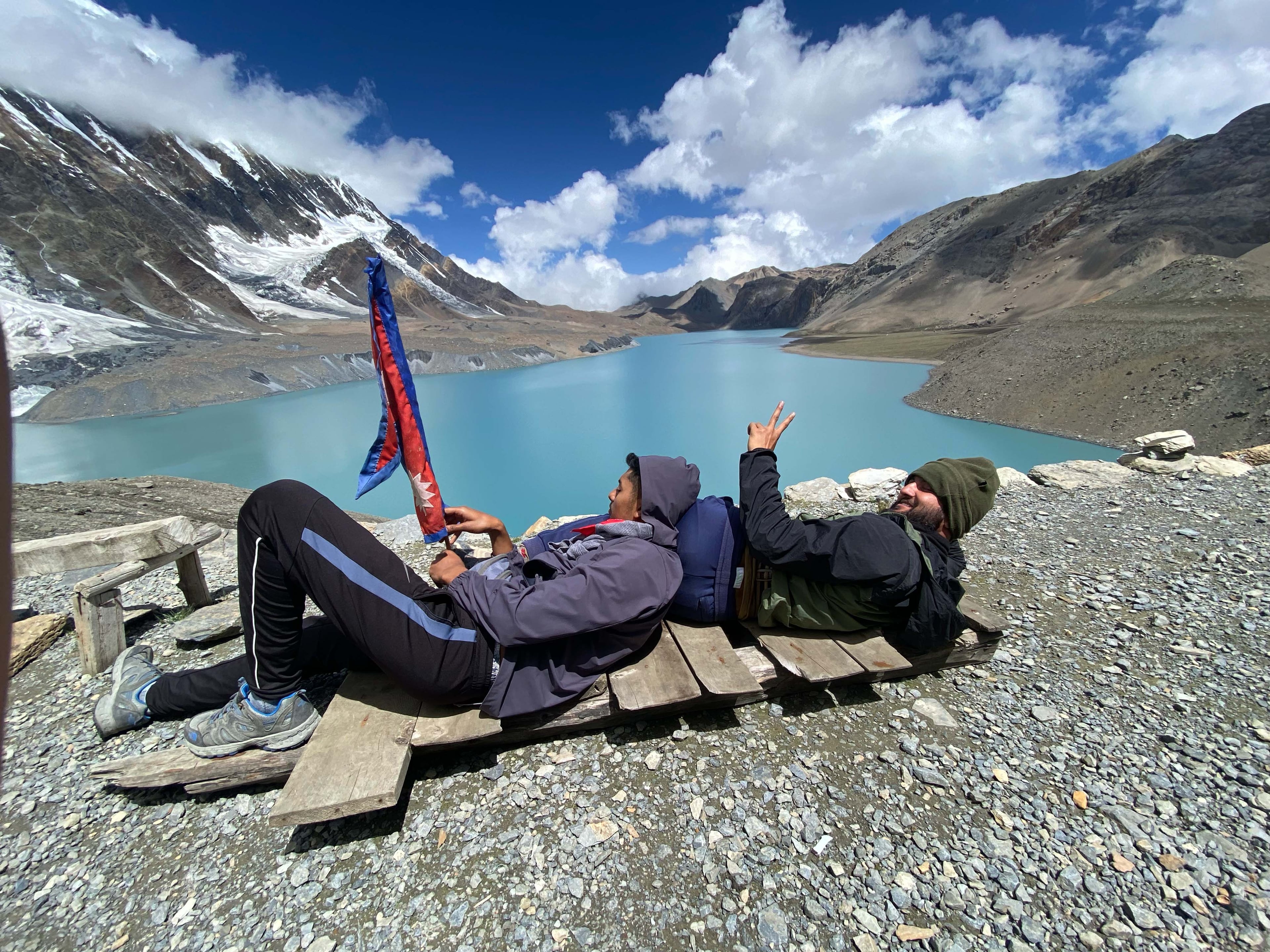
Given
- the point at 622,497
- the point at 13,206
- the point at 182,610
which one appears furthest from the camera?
the point at 13,206

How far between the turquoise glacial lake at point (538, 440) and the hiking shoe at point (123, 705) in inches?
254

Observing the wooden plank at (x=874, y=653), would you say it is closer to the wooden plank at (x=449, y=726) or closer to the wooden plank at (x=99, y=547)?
the wooden plank at (x=449, y=726)

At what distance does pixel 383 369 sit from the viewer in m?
4.12

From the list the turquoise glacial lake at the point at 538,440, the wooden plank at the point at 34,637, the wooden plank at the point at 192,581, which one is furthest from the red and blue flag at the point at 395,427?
the turquoise glacial lake at the point at 538,440

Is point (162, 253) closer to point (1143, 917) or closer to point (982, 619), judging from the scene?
point (982, 619)

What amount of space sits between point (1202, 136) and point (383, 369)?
11130cm

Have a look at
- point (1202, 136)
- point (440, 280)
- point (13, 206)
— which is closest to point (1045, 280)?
point (1202, 136)

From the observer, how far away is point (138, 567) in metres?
4.64

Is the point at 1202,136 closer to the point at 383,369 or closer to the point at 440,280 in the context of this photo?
the point at 383,369

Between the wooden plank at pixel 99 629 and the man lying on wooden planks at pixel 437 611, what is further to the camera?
the wooden plank at pixel 99 629

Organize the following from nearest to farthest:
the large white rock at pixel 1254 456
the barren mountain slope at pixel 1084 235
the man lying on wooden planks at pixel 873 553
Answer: the man lying on wooden planks at pixel 873 553
the large white rock at pixel 1254 456
the barren mountain slope at pixel 1084 235

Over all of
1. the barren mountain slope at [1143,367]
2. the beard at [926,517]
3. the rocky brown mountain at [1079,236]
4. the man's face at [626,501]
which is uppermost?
the rocky brown mountain at [1079,236]

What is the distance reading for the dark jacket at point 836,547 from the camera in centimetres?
329

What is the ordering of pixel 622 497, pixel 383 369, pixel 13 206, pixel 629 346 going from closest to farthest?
pixel 622 497 → pixel 383 369 → pixel 13 206 → pixel 629 346
